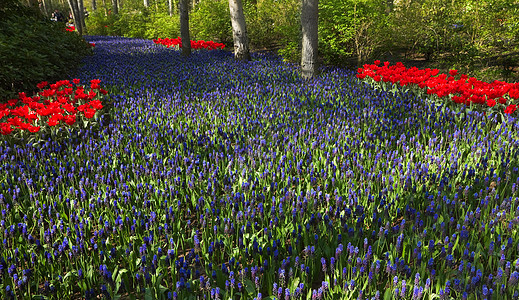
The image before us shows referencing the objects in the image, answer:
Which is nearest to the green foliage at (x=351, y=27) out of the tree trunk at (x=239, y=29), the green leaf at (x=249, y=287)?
the tree trunk at (x=239, y=29)

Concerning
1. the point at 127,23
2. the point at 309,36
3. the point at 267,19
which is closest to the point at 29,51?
the point at 309,36

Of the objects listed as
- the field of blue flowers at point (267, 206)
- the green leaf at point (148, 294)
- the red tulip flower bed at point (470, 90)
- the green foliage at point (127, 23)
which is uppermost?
the green foliage at point (127, 23)

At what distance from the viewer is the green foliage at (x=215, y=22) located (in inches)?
662

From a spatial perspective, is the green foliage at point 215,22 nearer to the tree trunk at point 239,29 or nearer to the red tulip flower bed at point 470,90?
the tree trunk at point 239,29

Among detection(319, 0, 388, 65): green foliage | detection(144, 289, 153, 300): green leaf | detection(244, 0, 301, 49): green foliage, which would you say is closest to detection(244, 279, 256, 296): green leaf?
detection(144, 289, 153, 300): green leaf

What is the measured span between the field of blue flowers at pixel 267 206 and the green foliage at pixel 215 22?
36.5 feet

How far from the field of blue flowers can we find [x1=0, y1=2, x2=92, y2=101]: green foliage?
11.7 ft

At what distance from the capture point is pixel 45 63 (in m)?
9.25

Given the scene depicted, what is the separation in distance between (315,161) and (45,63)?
8101 mm

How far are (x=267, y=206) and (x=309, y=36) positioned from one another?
6.21 meters

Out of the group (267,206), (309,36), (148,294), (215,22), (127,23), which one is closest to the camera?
(148,294)

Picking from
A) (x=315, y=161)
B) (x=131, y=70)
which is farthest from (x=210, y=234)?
(x=131, y=70)

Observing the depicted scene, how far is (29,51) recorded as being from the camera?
8.85 metres

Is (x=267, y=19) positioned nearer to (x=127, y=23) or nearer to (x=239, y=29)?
(x=239, y=29)
